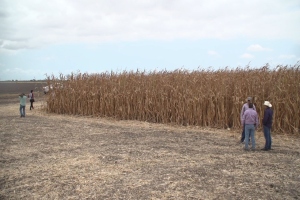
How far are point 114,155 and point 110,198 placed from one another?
2.64m

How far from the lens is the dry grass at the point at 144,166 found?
5.06 metres

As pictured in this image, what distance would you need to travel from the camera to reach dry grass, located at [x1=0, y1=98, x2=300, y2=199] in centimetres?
506

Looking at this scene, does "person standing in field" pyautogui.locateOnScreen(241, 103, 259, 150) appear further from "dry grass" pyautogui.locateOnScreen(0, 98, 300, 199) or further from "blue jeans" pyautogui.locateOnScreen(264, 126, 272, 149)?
"dry grass" pyautogui.locateOnScreen(0, 98, 300, 199)

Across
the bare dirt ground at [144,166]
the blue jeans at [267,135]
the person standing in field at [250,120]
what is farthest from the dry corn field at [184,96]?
the person standing in field at [250,120]

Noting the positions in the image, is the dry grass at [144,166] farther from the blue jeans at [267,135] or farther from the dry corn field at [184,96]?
the dry corn field at [184,96]

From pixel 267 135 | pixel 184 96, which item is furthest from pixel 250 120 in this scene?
pixel 184 96

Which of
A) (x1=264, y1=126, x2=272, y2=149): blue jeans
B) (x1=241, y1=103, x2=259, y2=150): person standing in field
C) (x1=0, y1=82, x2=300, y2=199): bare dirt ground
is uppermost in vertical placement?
(x1=241, y1=103, x2=259, y2=150): person standing in field

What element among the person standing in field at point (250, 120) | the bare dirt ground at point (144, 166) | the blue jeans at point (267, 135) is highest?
the person standing in field at point (250, 120)

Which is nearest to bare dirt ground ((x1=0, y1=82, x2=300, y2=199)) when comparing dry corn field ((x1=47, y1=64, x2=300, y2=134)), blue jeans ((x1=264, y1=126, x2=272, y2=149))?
blue jeans ((x1=264, y1=126, x2=272, y2=149))

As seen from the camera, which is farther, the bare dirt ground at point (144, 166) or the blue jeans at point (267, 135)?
the blue jeans at point (267, 135)

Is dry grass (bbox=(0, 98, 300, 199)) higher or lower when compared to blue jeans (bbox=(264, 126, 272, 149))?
lower

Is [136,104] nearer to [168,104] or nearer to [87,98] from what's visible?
[168,104]

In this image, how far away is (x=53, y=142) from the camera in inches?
358

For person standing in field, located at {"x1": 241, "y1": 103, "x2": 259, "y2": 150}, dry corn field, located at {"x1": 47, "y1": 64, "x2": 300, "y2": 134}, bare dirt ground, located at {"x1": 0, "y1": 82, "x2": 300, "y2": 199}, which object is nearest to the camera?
bare dirt ground, located at {"x1": 0, "y1": 82, "x2": 300, "y2": 199}
